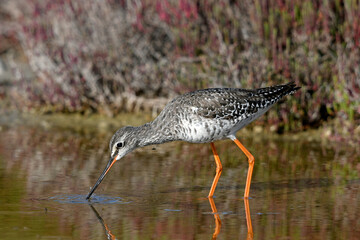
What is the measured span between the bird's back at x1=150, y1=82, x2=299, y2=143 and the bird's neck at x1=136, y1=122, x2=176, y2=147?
0.07 meters

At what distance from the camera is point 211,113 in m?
7.59

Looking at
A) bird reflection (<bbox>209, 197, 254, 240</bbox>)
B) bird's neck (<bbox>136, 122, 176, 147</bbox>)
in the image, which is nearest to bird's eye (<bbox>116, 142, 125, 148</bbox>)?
bird's neck (<bbox>136, 122, 176, 147</bbox>)

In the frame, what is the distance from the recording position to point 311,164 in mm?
9000

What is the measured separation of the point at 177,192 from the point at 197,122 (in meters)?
0.80

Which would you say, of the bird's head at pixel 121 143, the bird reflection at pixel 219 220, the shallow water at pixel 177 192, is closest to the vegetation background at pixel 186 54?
the shallow water at pixel 177 192

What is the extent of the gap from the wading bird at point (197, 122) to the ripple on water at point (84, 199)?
0.36ft

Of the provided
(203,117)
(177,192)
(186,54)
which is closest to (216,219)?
(177,192)

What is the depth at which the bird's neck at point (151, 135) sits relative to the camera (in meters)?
7.67

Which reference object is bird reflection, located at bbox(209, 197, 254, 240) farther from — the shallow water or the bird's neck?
the bird's neck

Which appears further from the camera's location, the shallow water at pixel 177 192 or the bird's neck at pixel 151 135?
the bird's neck at pixel 151 135

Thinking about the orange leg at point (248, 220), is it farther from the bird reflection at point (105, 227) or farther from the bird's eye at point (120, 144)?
the bird's eye at point (120, 144)

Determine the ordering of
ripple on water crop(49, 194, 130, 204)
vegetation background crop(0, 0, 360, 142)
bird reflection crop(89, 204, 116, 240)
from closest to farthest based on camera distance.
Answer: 1. bird reflection crop(89, 204, 116, 240)
2. ripple on water crop(49, 194, 130, 204)
3. vegetation background crop(0, 0, 360, 142)

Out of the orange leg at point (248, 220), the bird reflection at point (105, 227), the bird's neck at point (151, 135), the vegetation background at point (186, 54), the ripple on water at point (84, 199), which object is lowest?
the orange leg at point (248, 220)

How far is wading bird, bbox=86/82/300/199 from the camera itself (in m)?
7.52
